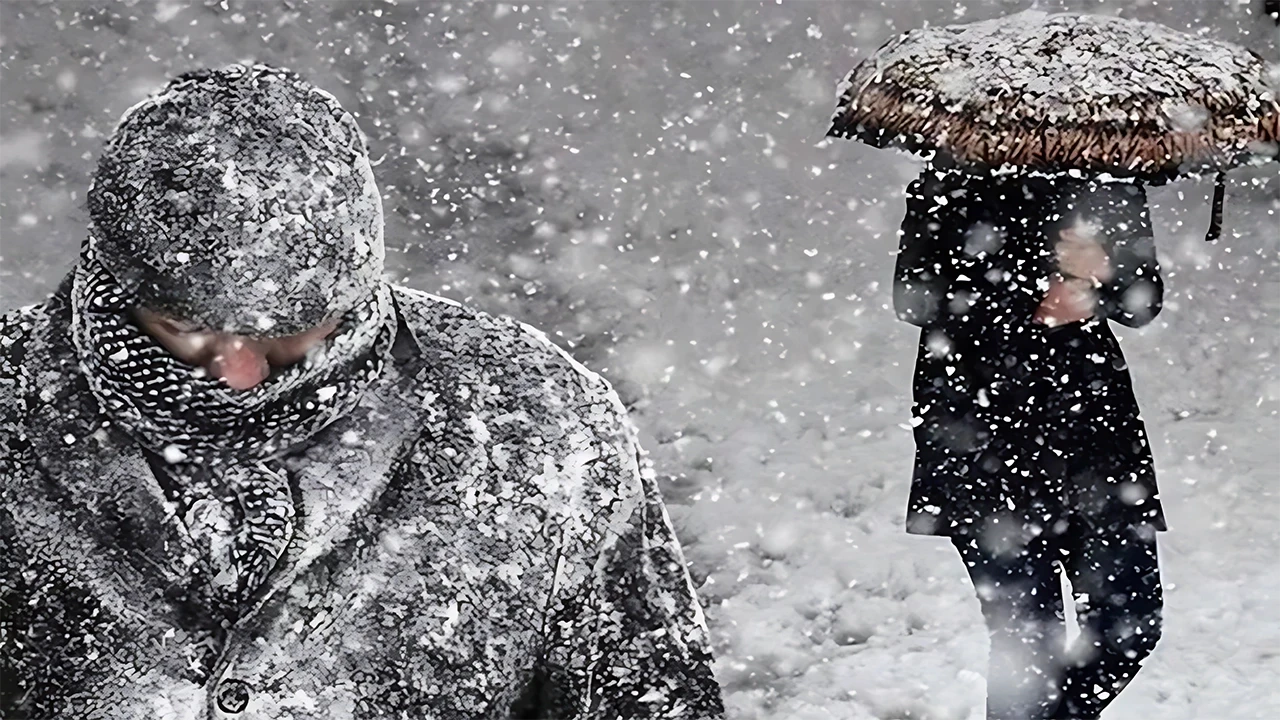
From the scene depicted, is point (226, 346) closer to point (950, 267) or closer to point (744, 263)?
point (950, 267)

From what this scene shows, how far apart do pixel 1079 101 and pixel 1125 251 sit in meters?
0.35

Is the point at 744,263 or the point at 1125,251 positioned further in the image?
the point at 744,263

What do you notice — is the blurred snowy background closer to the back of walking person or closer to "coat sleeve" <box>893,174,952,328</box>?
the back of walking person

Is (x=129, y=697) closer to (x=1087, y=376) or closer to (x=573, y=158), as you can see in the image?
(x=1087, y=376)

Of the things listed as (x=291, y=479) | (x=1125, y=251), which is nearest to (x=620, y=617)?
(x=291, y=479)

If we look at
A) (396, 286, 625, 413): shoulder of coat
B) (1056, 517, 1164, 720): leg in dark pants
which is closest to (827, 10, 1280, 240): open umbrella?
(1056, 517, 1164, 720): leg in dark pants

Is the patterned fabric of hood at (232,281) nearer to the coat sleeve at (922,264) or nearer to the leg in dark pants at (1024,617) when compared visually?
the coat sleeve at (922,264)

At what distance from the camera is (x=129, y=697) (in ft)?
5.17

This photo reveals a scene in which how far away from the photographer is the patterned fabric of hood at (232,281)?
142cm

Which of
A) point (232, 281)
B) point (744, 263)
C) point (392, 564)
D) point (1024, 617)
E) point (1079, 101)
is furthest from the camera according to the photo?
point (744, 263)

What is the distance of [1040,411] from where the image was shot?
310 centimetres

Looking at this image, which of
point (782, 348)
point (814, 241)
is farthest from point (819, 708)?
point (814, 241)

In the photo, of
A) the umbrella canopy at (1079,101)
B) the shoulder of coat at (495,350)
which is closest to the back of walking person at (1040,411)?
the umbrella canopy at (1079,101)

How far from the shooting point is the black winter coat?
3021 mm
